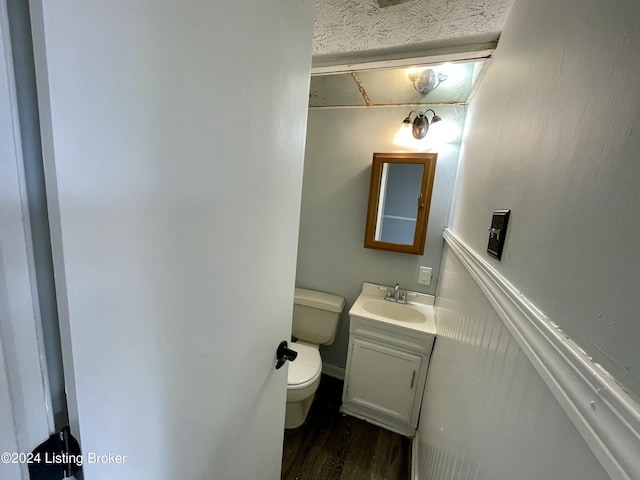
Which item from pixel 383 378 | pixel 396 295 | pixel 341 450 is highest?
pixel 396 295

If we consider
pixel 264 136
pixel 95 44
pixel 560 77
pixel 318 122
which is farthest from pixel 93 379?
pixel 318 122

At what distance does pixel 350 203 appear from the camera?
1.91 m

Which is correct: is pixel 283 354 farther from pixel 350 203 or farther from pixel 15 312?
pixel 350 203

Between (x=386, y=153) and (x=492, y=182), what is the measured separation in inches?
41.6

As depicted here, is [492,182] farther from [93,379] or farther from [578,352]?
[93,379]

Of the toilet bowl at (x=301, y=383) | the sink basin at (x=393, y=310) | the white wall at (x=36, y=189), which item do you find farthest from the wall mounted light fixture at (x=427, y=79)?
the toilet bowl at (x=301, y=383)

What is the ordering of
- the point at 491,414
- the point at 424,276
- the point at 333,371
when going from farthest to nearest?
the point at 333,371 < the point at 424,276 < the point at 491,414

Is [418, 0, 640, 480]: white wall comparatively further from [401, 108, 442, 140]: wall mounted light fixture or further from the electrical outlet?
the electrical outlet

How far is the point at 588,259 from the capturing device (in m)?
0.33

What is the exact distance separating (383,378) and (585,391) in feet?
5.04

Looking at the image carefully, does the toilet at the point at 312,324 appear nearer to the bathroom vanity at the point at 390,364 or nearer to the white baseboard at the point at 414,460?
the bathroom vanity at the point at 390,364

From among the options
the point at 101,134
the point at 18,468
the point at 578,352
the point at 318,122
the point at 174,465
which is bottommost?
the point at 174,465

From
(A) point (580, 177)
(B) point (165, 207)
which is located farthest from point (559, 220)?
(B) point (165, 207)

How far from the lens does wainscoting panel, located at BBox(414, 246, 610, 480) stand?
335mm
